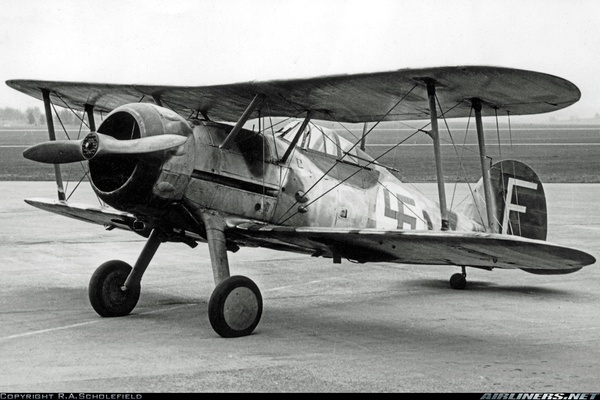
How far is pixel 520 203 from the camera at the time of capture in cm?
1023

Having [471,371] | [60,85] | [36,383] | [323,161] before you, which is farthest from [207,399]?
[60,85]

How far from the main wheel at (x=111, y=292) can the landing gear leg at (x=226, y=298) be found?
133 cm

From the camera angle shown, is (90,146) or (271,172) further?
(271,172)

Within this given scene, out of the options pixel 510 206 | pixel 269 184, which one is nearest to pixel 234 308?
pixel 269 184

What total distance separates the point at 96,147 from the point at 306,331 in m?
2.55

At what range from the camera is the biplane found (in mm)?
7055

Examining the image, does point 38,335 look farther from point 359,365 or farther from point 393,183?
point 393,183

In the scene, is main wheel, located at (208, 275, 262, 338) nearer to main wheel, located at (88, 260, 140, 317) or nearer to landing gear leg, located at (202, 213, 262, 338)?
landing gear leg, located at (202, 213, 262, 338)

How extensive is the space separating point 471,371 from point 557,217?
14281mm

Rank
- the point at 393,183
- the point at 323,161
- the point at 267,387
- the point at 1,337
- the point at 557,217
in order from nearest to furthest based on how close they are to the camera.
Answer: the point at 267,387 < the point at 1,337 < the point at 323,161 < the point at 393,183 < the point at 557,217

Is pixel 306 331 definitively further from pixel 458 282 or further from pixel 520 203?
pixel 520 203

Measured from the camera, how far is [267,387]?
5648 millimetres

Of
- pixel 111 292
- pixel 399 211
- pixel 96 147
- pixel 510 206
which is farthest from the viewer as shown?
pixel 510 206

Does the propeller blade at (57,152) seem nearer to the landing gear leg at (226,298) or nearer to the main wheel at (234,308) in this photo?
the landing gear leg at (226,298)
